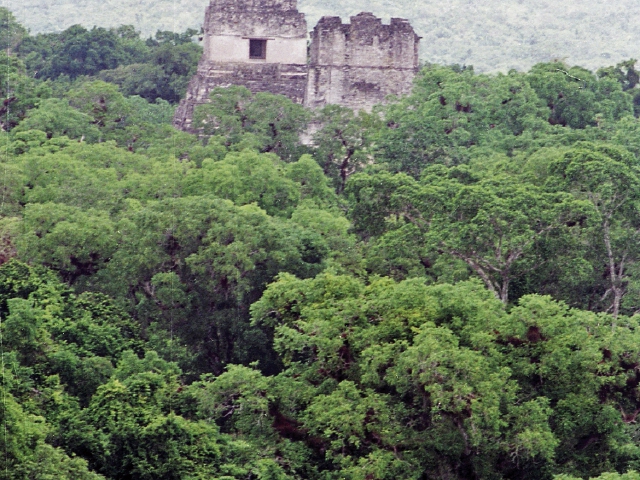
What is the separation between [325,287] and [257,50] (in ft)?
53.9

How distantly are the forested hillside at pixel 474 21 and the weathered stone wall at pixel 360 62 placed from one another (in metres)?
26.3

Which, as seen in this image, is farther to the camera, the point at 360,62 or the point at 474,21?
the point at 474,21

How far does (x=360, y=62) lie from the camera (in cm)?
3922

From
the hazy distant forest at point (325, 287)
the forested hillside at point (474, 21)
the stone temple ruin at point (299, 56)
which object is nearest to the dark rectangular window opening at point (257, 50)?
the stone temple ruin at point (299, 56)

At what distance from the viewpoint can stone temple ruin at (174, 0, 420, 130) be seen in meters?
39.2

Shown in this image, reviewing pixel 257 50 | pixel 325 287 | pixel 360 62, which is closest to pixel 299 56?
pixel 257 50

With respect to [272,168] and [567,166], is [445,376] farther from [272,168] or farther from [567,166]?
[272,168]

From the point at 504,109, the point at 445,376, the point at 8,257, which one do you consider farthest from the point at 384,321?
the point at 504,109

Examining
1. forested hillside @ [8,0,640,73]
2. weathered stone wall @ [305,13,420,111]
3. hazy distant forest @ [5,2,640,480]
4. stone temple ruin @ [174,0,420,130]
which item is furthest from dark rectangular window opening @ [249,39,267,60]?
forested hillside @ [8,0,640,73]

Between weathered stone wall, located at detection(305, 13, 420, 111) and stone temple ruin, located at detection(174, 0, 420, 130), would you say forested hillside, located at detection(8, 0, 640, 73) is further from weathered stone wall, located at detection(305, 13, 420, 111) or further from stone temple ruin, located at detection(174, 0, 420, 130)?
weathered stone wall, located at detection(305, 13, 420, 111)

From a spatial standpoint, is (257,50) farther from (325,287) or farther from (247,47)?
(325,287)

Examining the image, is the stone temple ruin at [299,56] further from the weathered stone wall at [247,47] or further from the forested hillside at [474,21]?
the forested hillside at [474,21]

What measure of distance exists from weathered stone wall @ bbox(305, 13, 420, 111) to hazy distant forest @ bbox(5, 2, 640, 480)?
2.33 feet

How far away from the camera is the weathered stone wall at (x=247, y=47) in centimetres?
4003
